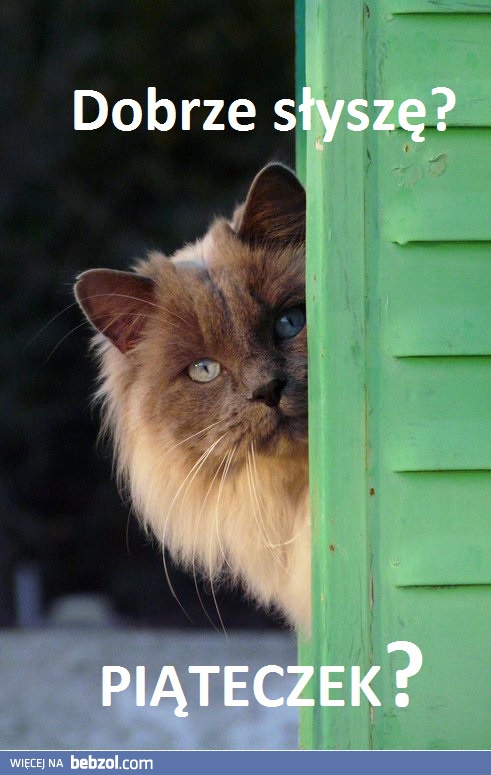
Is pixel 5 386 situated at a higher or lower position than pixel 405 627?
higher

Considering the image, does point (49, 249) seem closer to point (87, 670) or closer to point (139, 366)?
point (87, 670)

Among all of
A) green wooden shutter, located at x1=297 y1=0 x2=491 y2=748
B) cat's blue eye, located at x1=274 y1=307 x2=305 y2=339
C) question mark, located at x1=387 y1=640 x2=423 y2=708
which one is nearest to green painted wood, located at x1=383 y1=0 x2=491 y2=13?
green wooden shutter, located at x1=297 y1=0 x2=491 y2=748

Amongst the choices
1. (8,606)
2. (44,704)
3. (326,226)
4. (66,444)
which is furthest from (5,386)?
(326,226)

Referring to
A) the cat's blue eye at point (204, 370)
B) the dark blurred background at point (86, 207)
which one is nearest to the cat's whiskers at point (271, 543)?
the cat's blue eye at point (204, 370)

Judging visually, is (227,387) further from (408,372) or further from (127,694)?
(127,694)

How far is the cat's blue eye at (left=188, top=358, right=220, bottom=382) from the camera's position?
175cm

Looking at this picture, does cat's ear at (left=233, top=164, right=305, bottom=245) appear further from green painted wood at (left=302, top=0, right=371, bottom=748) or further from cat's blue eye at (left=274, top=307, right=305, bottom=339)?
green painted wood at (left=302, top=0, right=371, bottom=748)

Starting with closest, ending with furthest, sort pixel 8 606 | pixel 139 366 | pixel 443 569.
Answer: pixel 443 569
pixel 139 366
pixel 8 606

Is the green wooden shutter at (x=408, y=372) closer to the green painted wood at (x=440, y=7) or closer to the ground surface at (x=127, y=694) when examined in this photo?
the green painted wood at (x=440, y=7)

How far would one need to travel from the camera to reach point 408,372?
1.35 m

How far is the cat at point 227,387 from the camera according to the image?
168 cm

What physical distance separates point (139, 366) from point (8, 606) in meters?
2.70

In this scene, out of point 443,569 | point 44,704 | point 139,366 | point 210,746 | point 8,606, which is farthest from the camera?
point 8,606

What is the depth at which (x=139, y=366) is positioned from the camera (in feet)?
6.25
